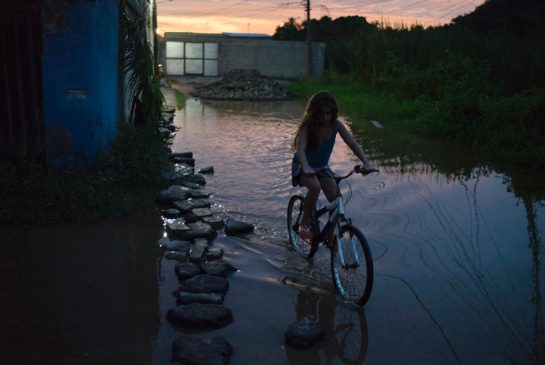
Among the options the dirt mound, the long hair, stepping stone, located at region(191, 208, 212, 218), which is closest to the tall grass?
the dirt mound

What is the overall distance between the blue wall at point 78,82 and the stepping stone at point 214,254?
3.10 metres

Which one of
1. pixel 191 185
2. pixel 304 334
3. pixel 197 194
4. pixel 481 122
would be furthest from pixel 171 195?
pixel 481 122

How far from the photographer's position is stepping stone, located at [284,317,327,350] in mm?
3941

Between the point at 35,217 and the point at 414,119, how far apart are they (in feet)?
41.6

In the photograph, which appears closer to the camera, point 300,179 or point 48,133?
point 300,179

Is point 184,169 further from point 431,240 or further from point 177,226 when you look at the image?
point 431,240

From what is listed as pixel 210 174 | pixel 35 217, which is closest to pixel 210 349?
pixel 35 217

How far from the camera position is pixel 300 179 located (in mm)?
5336

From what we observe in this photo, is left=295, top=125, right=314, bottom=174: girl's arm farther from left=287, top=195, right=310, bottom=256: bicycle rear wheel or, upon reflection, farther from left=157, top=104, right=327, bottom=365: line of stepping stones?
left=157, top=104, right=327, bottom=365: line of stepping stones

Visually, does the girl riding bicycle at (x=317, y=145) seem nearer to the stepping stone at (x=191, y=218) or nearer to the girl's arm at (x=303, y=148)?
the girl's arm at (x=303, y=148)

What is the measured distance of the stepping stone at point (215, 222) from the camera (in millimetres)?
6723

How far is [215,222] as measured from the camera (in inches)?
265

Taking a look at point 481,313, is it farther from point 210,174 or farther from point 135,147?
point 210,174

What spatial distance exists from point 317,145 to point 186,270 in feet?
5.56
